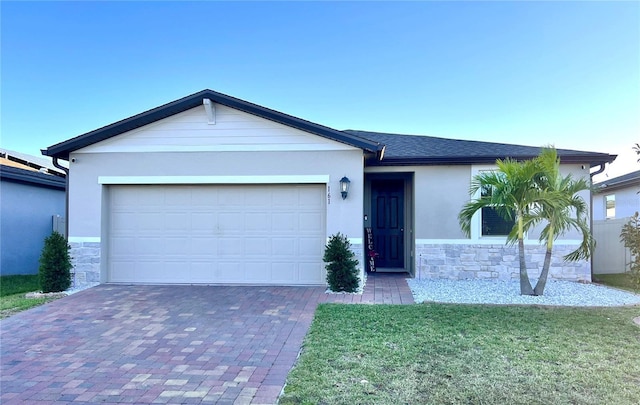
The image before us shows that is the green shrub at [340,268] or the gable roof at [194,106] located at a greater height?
the gable roof at [194,106]

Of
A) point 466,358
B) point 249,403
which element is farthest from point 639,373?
point 249,403

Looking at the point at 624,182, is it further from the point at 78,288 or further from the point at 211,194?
the point at 78,288

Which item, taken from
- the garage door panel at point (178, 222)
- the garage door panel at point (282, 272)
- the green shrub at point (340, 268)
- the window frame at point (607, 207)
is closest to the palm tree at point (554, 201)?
the green shrub at point (340, 268)

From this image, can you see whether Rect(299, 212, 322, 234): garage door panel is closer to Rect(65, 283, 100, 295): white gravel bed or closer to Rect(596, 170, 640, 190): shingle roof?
Rect(65, 283, 100, 295): white gravel bed

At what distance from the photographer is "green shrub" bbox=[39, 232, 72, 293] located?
7.84 meters

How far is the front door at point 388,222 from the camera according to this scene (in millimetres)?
11156

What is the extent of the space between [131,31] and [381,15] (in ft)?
23.8

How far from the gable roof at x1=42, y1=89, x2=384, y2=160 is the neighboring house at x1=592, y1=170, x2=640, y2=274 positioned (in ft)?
17.8

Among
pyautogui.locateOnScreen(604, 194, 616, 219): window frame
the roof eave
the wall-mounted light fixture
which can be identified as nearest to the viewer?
the wall-mounted light fixture

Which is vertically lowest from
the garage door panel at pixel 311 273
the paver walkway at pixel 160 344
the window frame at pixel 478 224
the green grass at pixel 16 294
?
the green grass at pixel 16 294

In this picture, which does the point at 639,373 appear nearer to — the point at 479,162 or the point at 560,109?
the point at 479,162

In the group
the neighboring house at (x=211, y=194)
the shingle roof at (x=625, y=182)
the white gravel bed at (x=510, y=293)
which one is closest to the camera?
the white gravel bed at (x=510, y=293)

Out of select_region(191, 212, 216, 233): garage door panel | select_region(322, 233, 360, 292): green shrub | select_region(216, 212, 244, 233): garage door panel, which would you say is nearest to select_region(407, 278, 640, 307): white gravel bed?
select_region(322, 233, 360, 292): green shrub

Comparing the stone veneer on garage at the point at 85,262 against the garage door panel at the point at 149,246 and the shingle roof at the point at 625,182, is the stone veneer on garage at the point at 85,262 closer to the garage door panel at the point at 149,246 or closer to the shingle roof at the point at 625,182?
the garage door panel at the point at 149,246
